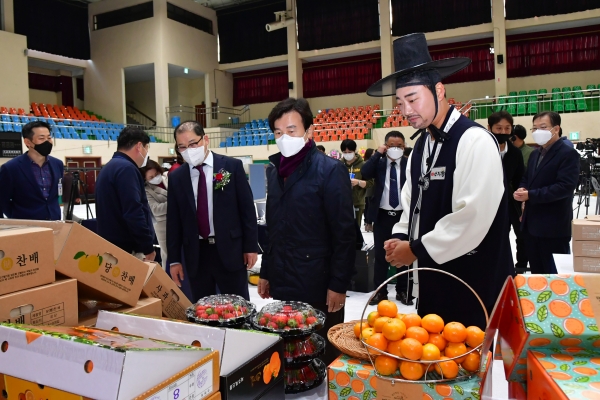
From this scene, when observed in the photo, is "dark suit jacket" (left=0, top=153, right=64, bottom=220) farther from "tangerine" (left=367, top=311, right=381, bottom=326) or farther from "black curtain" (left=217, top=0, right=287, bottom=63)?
"black curtain" (left=217, top=0, right=287, bottom=63)

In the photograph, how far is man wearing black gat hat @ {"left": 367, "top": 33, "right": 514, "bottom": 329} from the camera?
1.54 meters

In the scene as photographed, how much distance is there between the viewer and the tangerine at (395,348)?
3.75 ft

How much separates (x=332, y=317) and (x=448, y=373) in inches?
43.1

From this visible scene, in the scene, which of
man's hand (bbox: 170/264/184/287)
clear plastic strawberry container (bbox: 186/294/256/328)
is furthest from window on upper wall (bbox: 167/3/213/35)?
clear plastic strawberry container (bbox: 186/294/256/328)

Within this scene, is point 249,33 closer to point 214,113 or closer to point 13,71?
point 214,113

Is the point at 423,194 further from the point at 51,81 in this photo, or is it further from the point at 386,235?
the point at 51,81

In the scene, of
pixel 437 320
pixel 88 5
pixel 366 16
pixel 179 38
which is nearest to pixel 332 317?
pixel 437 320

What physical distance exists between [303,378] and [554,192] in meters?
2.62

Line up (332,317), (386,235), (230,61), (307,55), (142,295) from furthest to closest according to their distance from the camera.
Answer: (230,61) < (307,55) < (386,235) < (332,317) < (142,295)

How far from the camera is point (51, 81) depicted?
18.7m

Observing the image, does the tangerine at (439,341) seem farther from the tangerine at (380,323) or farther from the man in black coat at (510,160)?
the man in black coat at (510,160)

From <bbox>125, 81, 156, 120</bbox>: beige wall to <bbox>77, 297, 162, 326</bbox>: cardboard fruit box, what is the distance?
1967cm

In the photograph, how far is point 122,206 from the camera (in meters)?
2.78

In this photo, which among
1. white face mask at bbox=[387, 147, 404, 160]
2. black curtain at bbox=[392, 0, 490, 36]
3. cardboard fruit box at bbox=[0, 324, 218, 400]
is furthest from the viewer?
black curtain at bbox=[392, 0, 490, 36]
